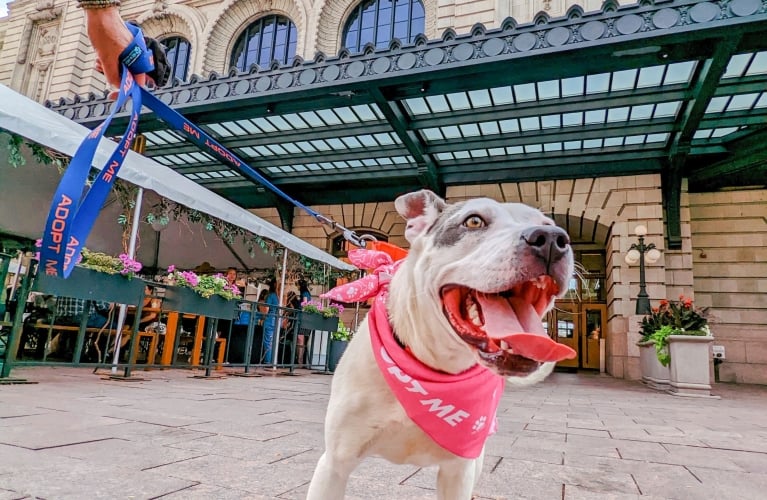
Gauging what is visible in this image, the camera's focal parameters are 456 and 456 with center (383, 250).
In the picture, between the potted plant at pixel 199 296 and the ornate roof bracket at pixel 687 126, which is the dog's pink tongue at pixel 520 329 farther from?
the ornate roof bracket at pixel 687 126

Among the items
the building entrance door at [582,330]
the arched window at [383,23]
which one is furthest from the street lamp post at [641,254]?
the arched window at [383,23]

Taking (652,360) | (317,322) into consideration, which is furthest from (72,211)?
(652,360)

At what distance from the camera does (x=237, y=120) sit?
39.5ft

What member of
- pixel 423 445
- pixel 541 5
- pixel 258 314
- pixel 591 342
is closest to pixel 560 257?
pixel 423 445

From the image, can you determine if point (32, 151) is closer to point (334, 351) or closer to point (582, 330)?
point (334, 351)

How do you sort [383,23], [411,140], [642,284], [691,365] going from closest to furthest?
[691,365] → [411,140] → [642,284] → [383,23]

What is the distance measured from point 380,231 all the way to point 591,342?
8.86 metres

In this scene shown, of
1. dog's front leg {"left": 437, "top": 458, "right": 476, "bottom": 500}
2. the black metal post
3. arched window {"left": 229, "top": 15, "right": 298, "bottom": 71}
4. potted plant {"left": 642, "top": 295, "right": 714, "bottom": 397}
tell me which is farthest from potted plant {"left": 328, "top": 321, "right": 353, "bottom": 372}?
arched window {"left": 229, "top": 15, "right": 298, "bottom": 71}

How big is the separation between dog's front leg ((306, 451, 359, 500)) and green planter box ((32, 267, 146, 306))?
4.92 m

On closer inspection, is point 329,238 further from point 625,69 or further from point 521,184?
point 625,69

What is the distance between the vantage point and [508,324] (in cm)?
140

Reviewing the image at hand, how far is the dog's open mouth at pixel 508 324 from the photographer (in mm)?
1309

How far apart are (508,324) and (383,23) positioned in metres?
17.0

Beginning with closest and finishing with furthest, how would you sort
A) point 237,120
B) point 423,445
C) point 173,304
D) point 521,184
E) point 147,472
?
point 423,445
point 147,472
point 173,304
point 237,120
point 521,184
